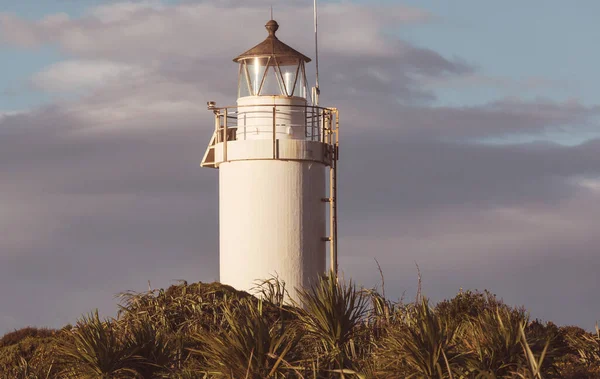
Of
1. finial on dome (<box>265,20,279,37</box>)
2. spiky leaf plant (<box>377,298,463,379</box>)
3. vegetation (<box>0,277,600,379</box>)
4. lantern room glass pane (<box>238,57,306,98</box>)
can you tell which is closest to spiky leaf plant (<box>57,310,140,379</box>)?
vegetation (<box>0,277,600,379</box>)

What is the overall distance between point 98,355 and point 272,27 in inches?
618

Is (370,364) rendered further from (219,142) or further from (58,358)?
(219,142)

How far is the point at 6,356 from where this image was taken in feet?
91.7

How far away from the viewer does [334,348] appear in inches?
698

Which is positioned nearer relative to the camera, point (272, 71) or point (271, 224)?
point (271, 224)

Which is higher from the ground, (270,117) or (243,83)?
(243,83)

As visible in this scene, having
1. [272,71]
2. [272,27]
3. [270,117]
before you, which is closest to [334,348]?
[270,117]

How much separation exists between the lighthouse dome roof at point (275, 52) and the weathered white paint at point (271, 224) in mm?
3340

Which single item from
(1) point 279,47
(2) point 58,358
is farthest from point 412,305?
(1) point 279,47

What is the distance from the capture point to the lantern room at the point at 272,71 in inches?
1216

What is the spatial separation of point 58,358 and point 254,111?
12227 mm

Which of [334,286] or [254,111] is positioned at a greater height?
[254,111]

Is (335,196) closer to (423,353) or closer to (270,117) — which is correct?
(270,117)

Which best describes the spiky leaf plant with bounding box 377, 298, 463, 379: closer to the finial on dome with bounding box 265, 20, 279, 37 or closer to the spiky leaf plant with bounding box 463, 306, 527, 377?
the spiky leaf plant with bounding box 463, 306, 527, 377
